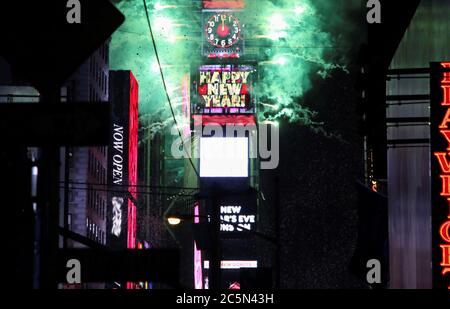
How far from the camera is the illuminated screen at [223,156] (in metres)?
56.7

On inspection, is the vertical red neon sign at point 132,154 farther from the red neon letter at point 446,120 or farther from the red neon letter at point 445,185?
→ the red neon letter at point 445,185

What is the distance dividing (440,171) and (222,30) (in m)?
49.5

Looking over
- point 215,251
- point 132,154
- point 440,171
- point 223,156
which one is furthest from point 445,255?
point 132,154

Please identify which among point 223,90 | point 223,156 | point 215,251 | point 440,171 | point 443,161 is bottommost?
point 215,251

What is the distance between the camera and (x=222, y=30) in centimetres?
6456

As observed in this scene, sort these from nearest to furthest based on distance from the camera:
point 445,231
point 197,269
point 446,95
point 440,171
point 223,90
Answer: point 445,231 → point 440,171 → point 446,95 → point 223,90 → point 197,269

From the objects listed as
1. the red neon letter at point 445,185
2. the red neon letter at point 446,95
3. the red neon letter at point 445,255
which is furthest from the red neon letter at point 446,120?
the red neon letter at point 445,255

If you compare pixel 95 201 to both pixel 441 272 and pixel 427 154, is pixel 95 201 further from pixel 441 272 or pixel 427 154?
pixel 441 272

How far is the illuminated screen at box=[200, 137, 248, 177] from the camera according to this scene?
56.7 m

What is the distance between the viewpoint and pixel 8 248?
8250mm

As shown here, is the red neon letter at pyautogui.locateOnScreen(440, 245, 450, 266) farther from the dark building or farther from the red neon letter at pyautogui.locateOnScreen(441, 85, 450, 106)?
the dark building

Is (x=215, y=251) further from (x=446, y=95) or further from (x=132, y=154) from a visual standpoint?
(x=132, y=154)

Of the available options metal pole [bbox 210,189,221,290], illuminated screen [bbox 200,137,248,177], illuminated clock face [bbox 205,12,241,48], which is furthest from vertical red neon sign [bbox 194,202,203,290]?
metal pole [bbox 210,189,221,290]
